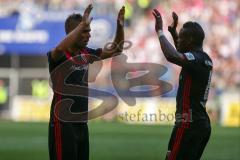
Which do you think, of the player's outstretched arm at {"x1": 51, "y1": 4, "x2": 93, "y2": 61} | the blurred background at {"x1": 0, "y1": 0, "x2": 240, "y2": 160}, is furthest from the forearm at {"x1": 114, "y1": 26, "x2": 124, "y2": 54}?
the blurred background at {"x1": 0, "y1": 0, "x2": 240, "y2": 160}

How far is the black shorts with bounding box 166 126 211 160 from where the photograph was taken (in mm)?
7121

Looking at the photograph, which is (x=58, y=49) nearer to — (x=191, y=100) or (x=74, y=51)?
(x=74, y=51)

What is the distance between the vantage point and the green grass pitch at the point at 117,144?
45.9 ft

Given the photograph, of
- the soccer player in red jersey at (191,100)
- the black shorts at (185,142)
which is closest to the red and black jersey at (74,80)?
the soccer player in red jersey at (191,100)

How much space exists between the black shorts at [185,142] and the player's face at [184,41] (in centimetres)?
86

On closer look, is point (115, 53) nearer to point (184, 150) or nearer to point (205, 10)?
point (184, 150)

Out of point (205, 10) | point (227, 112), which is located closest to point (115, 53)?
point (227, 112)

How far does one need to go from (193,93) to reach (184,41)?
1.86 ft

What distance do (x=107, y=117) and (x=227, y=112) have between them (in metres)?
5.33

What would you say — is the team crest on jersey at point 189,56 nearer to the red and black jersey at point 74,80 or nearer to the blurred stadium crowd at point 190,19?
the red and black jersey at point 74,80

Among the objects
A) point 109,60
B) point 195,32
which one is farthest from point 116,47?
point 109,60

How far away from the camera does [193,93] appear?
23.5 ft

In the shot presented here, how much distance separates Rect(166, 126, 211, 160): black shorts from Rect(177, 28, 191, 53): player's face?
33.9 inches

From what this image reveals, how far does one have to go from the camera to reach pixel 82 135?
280 inches
